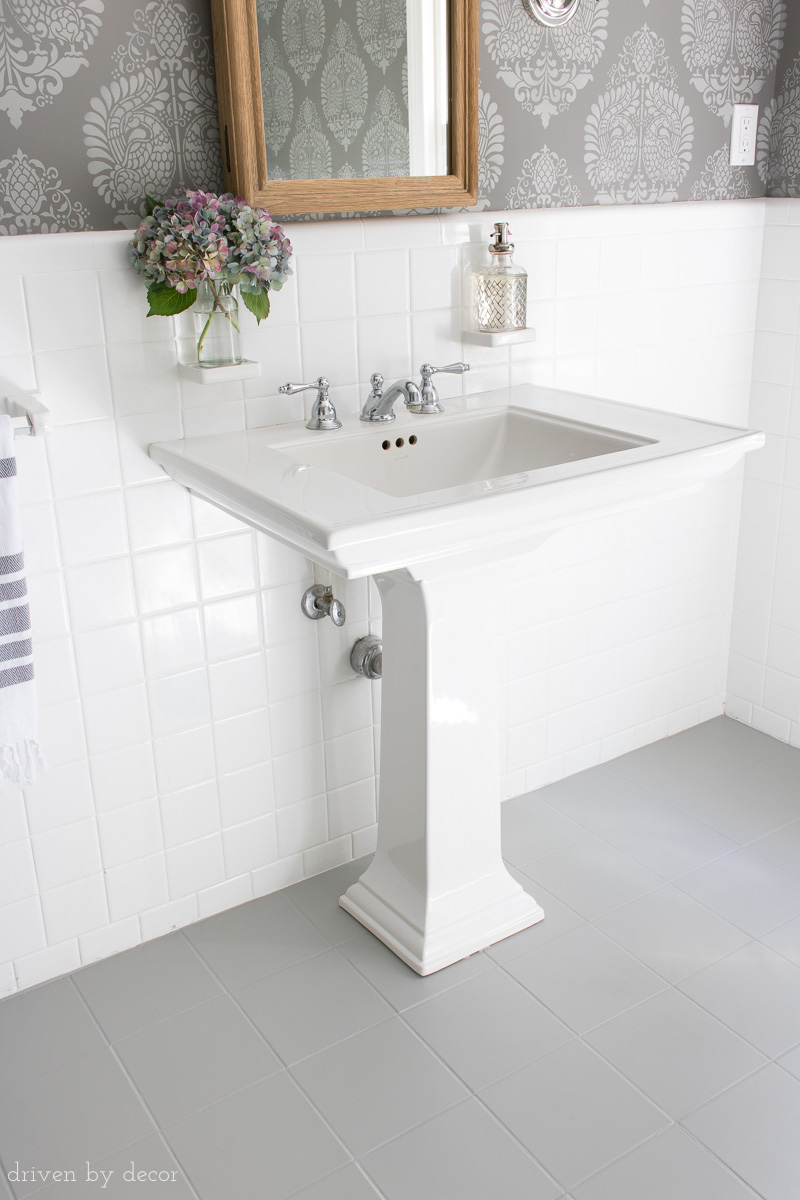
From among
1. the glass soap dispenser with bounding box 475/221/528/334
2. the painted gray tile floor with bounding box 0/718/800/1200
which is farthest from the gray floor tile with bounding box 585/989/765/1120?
the glass soap dispenser with bounding box 475/221/528/334

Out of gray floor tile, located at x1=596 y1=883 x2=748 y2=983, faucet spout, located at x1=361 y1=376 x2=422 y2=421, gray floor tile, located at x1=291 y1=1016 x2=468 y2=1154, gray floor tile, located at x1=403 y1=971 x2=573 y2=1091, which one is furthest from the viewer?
gray floor tile, located at x1=596 y1=883 x2=748 y2=983

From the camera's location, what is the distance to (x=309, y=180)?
5.57 feet

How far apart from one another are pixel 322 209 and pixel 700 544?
127 centimetres

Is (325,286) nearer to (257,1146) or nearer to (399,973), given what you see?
(399,973)

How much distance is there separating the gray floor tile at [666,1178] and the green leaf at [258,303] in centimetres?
132

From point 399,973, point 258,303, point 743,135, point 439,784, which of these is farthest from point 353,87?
point 399,973

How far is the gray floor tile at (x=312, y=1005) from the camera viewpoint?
1.71 m

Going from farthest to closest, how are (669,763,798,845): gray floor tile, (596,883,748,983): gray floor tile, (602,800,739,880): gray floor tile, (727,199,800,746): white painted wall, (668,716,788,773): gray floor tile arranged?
(668,716,788,773): gray floor tile → (727,199,800,746): white painted wall → (669,763,798,845): gray floor tile → (602,800,739,880): gray floor tile → (596,883,748,983): gray floor tile

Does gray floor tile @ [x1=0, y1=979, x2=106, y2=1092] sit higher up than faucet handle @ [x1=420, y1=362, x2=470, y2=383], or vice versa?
faucet handle @ [x1=420, y1=362, x2=470, y2=383]

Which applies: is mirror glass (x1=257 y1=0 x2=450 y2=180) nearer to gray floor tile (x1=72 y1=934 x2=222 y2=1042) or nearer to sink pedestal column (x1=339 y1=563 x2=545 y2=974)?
sink pedestal column (x1=339 y1=563 x2=545 y2=974)

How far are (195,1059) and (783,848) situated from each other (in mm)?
1230

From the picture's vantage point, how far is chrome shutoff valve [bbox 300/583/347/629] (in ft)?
6.23

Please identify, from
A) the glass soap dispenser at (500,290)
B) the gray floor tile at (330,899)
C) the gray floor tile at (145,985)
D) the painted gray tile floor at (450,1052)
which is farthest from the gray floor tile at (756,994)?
the glass soap dispenser at (500,290)

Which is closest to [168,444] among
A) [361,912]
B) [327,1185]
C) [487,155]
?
[487,155]
